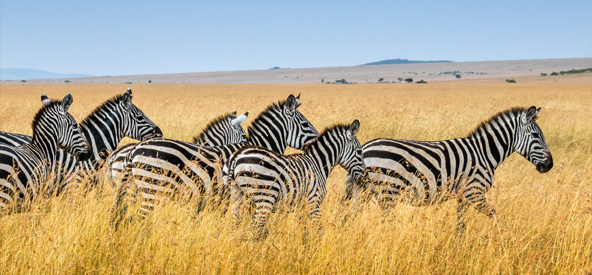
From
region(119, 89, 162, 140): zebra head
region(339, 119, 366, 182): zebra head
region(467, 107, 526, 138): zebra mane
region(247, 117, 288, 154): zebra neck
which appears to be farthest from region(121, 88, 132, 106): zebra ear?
region(467, 107, 526, 138): zebra mane

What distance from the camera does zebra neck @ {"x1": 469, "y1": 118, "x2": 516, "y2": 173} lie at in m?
6.31

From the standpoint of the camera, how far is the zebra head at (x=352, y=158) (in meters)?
5.96

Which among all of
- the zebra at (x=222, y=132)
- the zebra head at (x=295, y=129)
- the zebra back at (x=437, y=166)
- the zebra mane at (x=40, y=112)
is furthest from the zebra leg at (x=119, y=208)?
the zebra back at (x=437, y=166)

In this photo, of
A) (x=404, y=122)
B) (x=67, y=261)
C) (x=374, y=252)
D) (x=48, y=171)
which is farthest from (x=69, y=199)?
(x=404, y=122)

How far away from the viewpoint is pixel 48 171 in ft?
18.2

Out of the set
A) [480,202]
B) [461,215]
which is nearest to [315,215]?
[461,215]

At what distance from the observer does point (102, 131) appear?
7266 mm

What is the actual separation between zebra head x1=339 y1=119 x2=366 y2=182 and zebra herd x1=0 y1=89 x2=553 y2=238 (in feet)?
0.04

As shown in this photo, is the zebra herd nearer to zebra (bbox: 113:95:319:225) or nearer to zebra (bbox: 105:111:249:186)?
zebra (bbox: 113:95:319:225)

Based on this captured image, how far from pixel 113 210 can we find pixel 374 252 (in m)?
3.00

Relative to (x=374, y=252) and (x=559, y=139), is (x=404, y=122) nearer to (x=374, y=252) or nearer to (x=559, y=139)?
(x=559, y=139)

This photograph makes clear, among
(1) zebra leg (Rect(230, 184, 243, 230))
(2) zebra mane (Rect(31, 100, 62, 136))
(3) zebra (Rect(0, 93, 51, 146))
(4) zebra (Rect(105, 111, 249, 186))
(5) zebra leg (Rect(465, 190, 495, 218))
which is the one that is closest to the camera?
(1) zebra leg (Rect(230, 184, 243, 230))

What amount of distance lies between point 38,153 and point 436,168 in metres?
4.68

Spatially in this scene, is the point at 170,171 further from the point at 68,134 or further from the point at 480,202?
the point at 480,202
